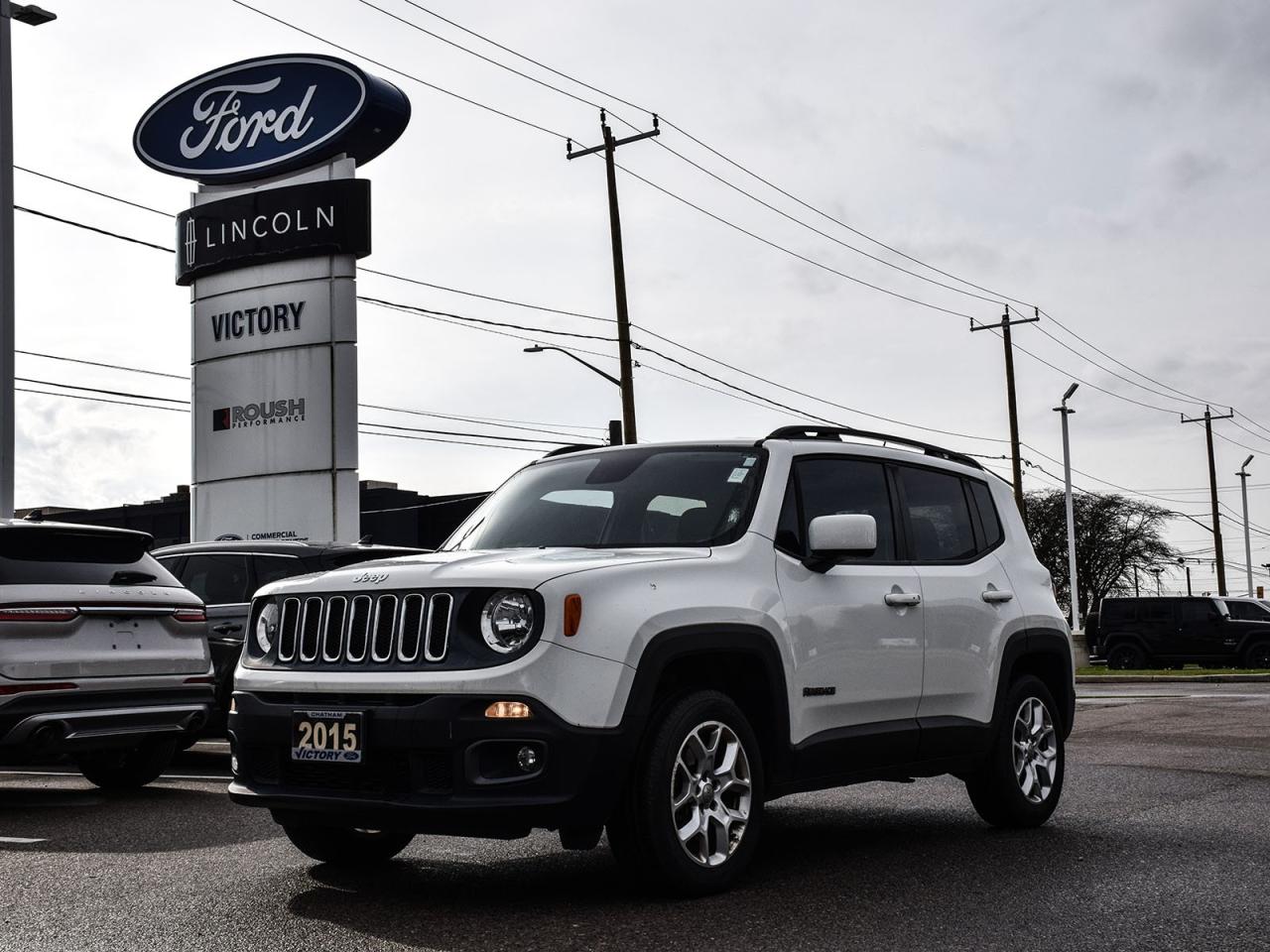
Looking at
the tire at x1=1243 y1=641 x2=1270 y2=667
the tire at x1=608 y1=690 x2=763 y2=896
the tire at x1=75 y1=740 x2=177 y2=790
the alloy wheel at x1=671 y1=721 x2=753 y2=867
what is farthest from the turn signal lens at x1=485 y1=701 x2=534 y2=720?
the tire at x1=1243 y1=641 x2=1270 y2=667

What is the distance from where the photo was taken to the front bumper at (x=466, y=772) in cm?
539

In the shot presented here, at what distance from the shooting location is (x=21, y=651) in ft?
28.4

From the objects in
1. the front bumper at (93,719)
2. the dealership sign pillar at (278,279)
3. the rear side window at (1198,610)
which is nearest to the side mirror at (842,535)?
the front bumper at (93,719)

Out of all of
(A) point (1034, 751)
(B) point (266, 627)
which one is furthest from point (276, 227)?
(B) point (266, 627)

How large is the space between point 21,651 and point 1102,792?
6487mm

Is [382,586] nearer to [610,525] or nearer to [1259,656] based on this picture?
[610,525]

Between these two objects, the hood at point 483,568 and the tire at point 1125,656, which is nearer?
the hood at point 483,568

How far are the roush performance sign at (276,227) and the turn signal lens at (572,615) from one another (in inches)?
767

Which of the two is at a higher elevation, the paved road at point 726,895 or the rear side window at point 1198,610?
the rear side window at point 1198,610

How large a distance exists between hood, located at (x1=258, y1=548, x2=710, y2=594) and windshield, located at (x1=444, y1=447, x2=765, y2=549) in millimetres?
270

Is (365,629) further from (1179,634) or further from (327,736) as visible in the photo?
(1179,634)

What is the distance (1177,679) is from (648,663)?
25.3m

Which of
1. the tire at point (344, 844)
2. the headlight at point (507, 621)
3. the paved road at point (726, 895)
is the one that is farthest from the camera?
the tire at point (344, 844)

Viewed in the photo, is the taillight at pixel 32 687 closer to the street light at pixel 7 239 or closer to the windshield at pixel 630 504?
the windshield at pixel 630 504
